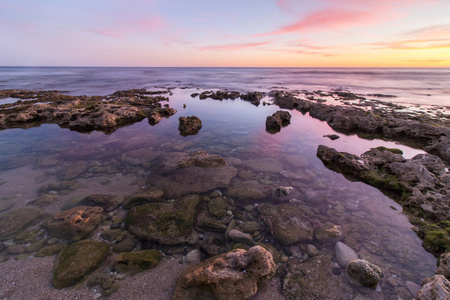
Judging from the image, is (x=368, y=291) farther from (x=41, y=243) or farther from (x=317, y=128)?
(x=317, y=128)

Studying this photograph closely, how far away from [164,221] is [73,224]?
2.38 metres

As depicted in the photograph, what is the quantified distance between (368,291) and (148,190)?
683 centimetres

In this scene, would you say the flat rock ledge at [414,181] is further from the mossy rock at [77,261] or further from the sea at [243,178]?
the mossy rock at [77,261]

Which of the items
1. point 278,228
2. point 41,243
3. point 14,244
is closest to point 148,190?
point 41,243

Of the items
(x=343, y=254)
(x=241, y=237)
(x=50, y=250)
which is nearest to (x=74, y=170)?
(x=50, y=250)

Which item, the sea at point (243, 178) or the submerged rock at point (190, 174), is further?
the submerged rock at point (190, 174)

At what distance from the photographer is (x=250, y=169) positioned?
29.9 ft

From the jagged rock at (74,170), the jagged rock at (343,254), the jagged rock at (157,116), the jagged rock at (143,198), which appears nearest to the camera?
the jagged rock at (343,254)

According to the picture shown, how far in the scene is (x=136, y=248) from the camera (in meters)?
→ 5.11

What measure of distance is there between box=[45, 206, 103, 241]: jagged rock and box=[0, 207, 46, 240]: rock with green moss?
1.90 ft

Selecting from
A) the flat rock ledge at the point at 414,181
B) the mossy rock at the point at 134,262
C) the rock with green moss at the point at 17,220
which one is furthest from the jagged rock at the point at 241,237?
the rock with green moss at the point at 17,220

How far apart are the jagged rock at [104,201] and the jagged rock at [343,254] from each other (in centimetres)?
658

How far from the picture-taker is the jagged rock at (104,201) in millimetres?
6387

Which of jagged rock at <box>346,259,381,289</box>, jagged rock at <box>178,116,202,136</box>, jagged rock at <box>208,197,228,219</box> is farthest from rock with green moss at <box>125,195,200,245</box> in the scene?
jagged rock at <box>178,116,202,136</box>
